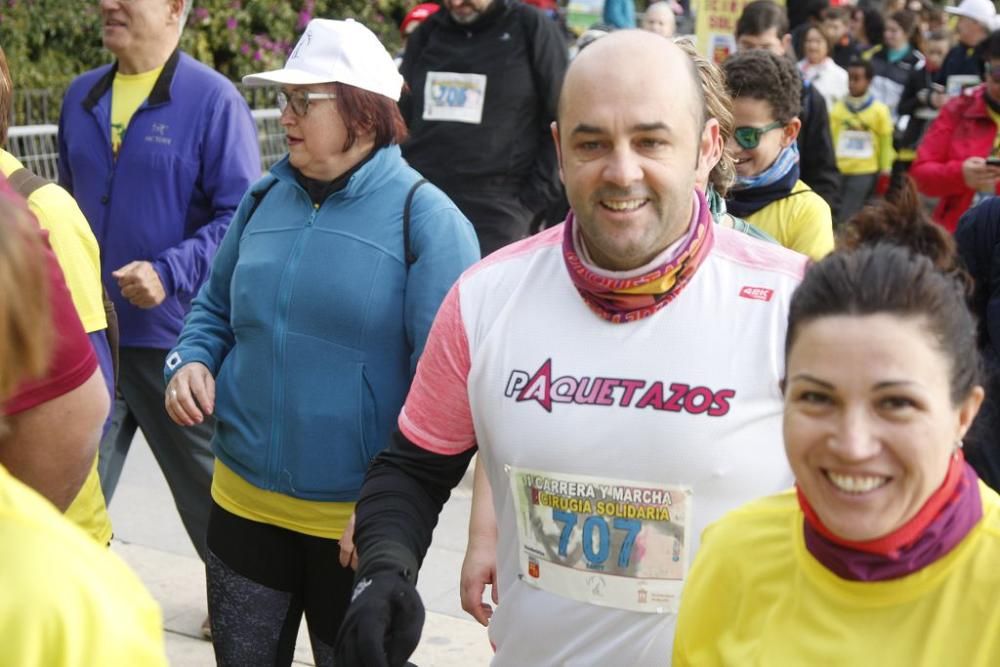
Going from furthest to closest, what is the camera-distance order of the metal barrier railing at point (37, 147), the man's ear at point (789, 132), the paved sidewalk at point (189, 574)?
the metal barrier railing at point (37, 147) → the paved sidewalk at point (189, 574) → the man's ear at point (789, 132)

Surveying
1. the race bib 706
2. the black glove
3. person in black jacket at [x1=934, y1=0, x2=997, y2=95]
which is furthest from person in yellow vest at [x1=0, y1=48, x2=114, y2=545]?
person in black jacket at [x1=934, y1=0, x2=997, y2=95]

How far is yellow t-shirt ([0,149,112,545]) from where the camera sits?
342 cm

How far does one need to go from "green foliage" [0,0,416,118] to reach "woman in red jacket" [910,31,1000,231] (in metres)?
7.02

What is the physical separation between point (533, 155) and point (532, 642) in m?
4.77

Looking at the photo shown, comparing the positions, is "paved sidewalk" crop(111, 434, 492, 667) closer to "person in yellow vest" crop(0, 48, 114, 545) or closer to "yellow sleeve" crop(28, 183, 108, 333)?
"person in yellow vest" crop(0, 48, 114, 545)

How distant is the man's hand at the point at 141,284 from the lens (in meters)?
4.70

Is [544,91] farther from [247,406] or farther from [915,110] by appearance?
[915,110]

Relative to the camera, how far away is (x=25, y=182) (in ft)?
11.3

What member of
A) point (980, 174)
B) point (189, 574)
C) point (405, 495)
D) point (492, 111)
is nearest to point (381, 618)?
point (405, 495)

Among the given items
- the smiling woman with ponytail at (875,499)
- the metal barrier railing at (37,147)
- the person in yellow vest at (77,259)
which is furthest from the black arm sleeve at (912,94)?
the smiling woman with ponytail at (875,499)

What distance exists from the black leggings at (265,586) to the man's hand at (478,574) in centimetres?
67

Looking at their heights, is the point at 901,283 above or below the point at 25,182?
above

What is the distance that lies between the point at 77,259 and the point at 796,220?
7.09 ft

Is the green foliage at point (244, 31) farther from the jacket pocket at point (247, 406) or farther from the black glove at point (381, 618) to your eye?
the black glove at point (381, 618)
